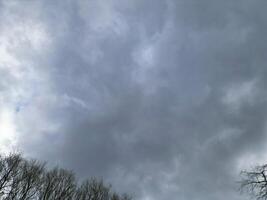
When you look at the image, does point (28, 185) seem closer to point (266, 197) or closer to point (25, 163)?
point (25, 163)

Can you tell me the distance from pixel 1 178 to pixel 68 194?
11424 millimetres


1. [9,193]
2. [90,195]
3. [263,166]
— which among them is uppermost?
[90,195]

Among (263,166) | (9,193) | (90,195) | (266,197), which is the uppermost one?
(90,195)

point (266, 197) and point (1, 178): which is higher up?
point (1, 178)

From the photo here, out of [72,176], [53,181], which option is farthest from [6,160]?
[72,176]

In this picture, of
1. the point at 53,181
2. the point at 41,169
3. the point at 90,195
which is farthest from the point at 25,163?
the point at 90,195

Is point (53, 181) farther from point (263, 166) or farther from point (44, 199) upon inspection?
point (263, 166)

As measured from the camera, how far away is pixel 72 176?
153 feet

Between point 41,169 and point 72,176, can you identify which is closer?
point 41,169

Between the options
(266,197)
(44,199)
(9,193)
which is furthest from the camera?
(44,199)

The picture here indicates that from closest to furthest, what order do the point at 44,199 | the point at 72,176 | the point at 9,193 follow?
1. the point at 9,193
2. the point at 44,199
3. the point at 72,176

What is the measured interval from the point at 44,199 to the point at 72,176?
20.7ft

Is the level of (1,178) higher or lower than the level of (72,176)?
lower

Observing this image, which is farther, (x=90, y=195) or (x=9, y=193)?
(x=90, y=195)
